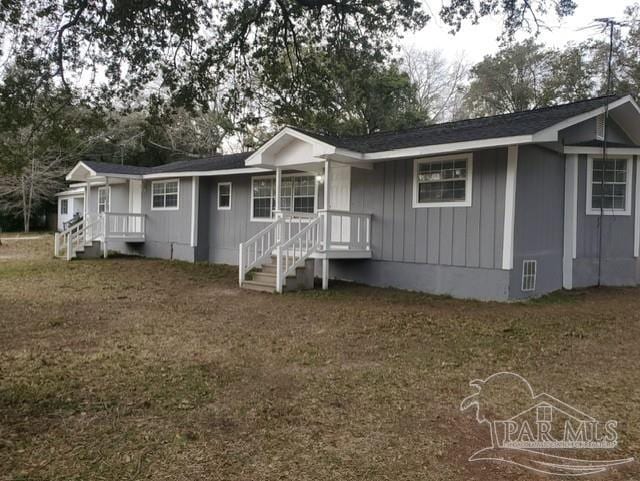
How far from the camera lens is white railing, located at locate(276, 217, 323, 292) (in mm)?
9008

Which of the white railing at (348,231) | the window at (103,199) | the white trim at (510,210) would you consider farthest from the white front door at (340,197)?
the window at (103,199)

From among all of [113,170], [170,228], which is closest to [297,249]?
[170,228]

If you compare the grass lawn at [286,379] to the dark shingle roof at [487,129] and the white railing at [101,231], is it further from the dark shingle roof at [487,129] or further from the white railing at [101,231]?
the white railing at [101,231]

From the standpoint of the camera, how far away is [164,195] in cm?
1525

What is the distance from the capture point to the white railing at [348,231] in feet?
30.9

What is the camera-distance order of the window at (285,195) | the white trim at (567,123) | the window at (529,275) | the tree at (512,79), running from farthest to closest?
the tree at (512,79), the window at (285,195), the window at (529,275), the white trim at (567,123)

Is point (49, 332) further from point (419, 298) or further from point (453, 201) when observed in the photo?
point (453, 201)

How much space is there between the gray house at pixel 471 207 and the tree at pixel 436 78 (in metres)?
19.5

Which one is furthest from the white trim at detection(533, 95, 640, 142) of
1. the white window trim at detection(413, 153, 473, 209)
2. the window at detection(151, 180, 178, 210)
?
Answer: the window at detection(151, 180, 178, 210)

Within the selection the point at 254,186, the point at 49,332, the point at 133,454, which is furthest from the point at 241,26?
the point at 133,454

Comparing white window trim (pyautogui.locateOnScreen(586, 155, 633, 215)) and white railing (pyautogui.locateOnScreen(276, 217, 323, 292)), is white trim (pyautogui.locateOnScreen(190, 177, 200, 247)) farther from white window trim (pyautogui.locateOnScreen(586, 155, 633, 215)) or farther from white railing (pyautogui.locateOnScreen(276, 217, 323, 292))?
white window trim (pyautogui.locateOnScreen(586, 155, 633, 215))

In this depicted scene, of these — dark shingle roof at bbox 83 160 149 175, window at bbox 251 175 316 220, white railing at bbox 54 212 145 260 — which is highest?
dark shingle roof at bbox 83 160 149 175

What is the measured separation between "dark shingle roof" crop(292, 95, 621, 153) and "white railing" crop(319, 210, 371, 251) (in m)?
1.39
